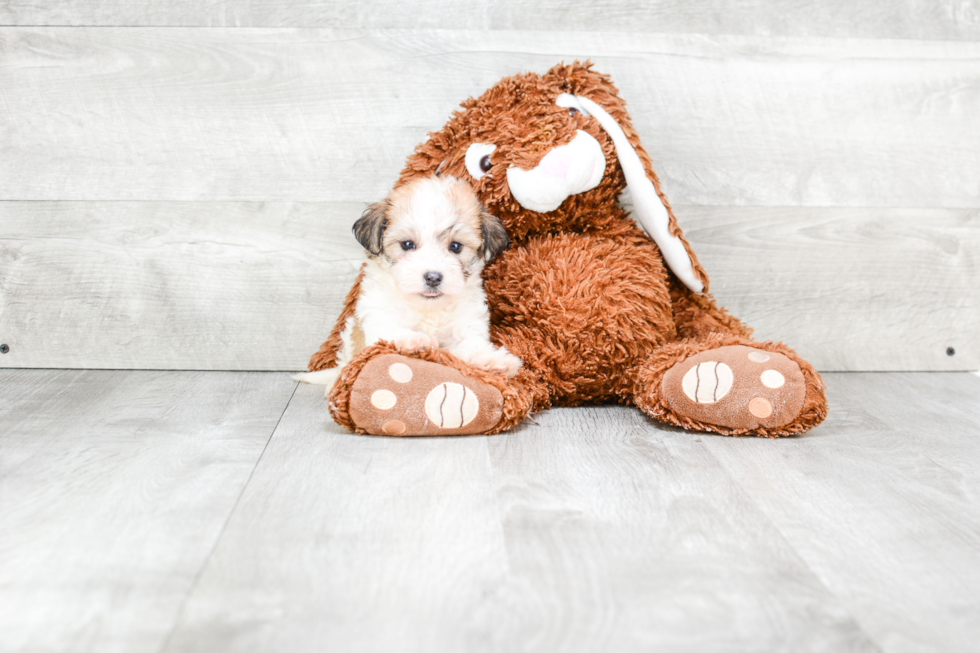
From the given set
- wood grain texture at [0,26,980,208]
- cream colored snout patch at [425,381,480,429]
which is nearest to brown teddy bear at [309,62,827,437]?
cream colored snout patch at [425,381,480,429]

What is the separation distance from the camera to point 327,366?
70.8 inches

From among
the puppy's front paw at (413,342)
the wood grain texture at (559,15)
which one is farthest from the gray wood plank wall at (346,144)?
the puppy's front paw at (413,342)

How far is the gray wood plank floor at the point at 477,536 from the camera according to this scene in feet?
2.72

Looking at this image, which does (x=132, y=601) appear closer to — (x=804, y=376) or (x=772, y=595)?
(x=772, y=595)

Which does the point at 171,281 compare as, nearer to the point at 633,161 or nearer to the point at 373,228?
the point at 373,228

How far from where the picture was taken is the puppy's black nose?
A: 4.68ft

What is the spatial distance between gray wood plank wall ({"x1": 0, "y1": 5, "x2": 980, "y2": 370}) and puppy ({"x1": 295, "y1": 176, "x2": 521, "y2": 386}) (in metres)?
0.39

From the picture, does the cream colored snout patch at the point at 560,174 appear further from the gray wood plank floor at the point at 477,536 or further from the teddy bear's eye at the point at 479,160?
the gray wood plank floor at the point at 477,536

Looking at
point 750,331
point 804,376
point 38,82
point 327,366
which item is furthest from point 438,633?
point 38,82

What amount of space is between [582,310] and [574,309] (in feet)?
0.05

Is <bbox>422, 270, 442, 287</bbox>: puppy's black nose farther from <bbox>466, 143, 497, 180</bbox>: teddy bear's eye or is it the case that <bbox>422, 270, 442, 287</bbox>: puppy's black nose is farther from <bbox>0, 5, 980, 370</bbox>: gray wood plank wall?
<bbox>0, 5, 980, 370</bbox>: gray wood plank wall

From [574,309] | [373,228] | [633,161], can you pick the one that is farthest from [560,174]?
[373,228]

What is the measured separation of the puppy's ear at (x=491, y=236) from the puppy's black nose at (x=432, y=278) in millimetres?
137

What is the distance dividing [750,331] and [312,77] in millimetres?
1172
